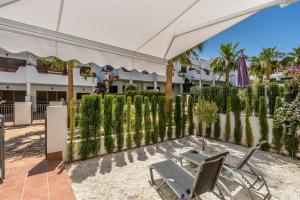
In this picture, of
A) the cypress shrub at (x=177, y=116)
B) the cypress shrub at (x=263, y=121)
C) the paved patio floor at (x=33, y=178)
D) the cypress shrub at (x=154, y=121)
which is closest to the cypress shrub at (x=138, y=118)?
the cypress shrub at (x=154, y=121)

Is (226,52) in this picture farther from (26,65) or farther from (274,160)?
(26,65)

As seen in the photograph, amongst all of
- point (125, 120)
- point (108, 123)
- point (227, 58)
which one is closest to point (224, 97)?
point (125, 120)

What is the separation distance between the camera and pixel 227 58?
27688 millimetres

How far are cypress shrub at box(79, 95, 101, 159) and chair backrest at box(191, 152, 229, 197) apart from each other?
432cm

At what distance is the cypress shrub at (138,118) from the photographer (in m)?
7.70

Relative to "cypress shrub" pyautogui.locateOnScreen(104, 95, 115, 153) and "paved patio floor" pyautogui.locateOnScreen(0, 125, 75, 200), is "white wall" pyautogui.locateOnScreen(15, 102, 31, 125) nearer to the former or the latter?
"paved patio floor" pyautogui.locateOnScreen(0, 125, 75, 200)

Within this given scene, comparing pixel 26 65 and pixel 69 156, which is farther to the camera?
pixel 26 65

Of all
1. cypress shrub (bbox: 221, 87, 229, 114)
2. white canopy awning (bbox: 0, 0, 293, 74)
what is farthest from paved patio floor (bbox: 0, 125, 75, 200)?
cypress shrub (bbox: 221, 87, 229, 114)

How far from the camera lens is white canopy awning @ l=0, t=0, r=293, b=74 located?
3457 millimetres

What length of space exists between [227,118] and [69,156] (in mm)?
7364

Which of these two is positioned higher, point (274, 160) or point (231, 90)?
point (231, 90)

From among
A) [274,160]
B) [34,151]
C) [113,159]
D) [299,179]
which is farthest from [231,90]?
[34,151]

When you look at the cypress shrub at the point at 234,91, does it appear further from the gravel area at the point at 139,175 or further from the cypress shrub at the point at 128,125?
the cypress shrub at the point at 128,125

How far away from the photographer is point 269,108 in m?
7.99
